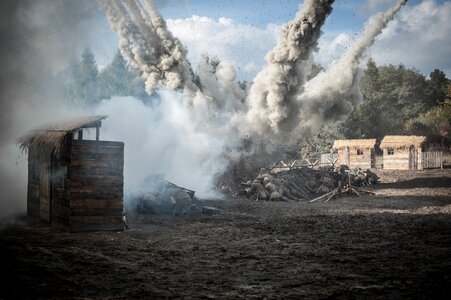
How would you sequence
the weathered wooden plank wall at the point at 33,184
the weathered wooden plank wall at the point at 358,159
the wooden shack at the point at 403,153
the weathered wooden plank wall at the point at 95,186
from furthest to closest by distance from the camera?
the weathered wooden plank wall at the point at 358,159, the wooden shack at the point at 403,153, the weathered wooden plank wall at the point at 33,184, the weathered wooden plank wall at the point at 95,186

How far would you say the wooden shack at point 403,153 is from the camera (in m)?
48.4

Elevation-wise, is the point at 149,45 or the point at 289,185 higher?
the point at 149,45

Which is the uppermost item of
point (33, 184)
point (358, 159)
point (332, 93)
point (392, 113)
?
point (392, 113)

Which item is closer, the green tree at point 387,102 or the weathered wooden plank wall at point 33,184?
the weathered wooden plank wall at point 33,184

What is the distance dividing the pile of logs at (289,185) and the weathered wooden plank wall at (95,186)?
1272 centimetres

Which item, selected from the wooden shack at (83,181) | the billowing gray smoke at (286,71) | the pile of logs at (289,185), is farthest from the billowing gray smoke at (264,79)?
the wooden shack at (83,181)

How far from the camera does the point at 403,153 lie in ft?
161

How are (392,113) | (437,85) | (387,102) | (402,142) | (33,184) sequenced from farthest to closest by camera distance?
(437,85) → (387,102) → (392,113) → (402,142) → (33,184)

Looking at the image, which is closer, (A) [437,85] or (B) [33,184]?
(B) [33,184]

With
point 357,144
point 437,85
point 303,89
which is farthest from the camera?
point 437,85

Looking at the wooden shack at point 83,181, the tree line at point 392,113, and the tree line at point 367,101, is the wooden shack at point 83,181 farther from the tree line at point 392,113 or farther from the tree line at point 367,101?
the tree line at point 392,113

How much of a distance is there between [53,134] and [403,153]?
44.5m

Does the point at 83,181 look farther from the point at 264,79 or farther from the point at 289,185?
the point at 264,79

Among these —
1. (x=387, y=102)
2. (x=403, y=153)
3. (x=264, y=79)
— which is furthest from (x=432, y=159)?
(x=264, y=79)
